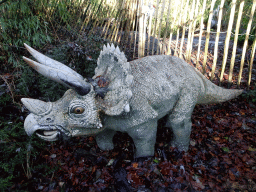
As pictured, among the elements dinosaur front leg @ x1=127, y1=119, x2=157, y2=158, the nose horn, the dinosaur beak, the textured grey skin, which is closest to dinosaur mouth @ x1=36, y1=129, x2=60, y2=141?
the textured grey skin

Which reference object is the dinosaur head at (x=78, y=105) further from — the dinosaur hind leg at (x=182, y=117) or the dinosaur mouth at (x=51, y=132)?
the dinosaur hind leg at (x=182, y=117)

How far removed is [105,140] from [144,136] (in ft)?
2.38

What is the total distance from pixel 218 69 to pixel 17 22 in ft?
15.5

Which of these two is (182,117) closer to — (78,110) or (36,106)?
(78,110)

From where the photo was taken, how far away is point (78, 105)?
1865mm

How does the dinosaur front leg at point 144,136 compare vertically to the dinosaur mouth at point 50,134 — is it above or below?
below

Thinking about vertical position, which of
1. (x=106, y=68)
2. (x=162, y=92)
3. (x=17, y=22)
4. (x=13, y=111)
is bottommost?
(x=13, y=111)

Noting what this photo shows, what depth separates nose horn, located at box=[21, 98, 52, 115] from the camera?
183 cm

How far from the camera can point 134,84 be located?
217cm

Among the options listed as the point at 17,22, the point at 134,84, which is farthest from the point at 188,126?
the point at 17,22

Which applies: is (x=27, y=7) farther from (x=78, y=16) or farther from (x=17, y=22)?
(x=78, y=16)

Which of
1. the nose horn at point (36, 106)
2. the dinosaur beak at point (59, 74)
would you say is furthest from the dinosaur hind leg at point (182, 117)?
the nose horn at point (36, 106)

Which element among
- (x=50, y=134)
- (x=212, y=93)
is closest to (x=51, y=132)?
(x=50, y=134)

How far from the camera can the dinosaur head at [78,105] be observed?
6.03ft
